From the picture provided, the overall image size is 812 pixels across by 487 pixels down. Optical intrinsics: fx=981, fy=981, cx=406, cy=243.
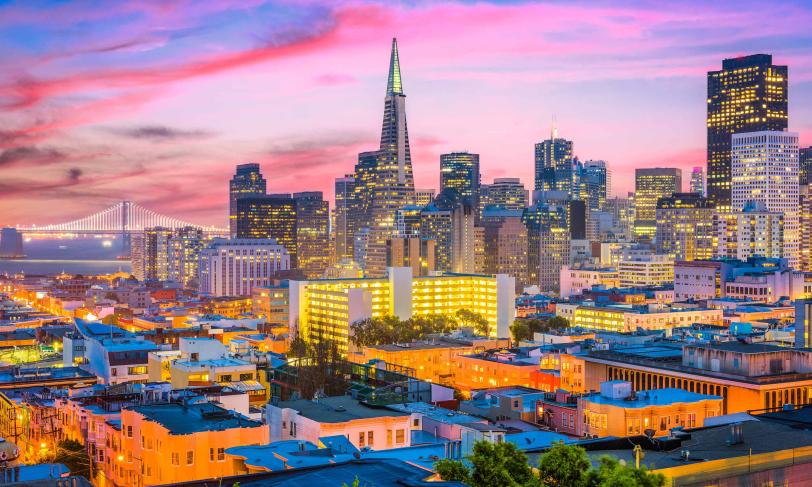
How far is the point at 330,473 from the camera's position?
893 inches

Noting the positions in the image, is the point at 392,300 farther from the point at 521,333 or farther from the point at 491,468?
the point at 491,468

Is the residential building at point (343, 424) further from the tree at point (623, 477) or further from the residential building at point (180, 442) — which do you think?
the tree at point (623, 477)

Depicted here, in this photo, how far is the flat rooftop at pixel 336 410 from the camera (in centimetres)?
4544

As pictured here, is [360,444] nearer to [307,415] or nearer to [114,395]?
[307,415]

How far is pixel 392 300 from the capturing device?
459 feet

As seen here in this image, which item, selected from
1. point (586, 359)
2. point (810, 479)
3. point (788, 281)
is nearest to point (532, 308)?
point (788, 281)

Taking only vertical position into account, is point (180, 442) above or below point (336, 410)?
above

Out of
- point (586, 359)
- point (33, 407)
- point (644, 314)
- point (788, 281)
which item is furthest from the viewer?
point (788, 281)

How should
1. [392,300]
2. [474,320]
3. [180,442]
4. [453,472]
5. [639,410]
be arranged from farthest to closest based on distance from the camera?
1. [392,300]
2. [474,320]
3. [639,410]
4. [180,442]
5. [453,472]

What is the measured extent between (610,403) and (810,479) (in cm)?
2135

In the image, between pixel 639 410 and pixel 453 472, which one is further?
pixel 639 410

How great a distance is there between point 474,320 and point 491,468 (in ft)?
393

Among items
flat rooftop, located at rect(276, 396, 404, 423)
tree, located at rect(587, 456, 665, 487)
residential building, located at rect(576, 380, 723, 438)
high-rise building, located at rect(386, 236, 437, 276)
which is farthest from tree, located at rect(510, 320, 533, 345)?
tree, located at rect(587, 456, 665, 487)

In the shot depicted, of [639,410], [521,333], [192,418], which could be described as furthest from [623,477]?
[521,333]
